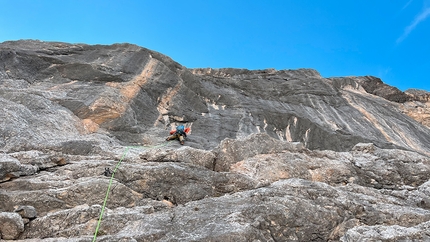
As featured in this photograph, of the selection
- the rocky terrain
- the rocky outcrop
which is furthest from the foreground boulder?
Result: the rocky outcrop

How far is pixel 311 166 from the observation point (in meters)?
13.8

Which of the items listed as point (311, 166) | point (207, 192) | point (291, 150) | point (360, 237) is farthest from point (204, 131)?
point (360, 237)

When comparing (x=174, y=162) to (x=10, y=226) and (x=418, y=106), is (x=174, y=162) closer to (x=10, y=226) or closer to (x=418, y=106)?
(x=10, y=226)

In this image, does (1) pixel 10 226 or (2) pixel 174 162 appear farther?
(2) pixel 174 162

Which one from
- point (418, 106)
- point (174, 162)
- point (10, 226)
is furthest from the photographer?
point (418, 106)

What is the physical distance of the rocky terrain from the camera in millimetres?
8586

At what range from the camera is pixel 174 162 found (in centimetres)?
1252

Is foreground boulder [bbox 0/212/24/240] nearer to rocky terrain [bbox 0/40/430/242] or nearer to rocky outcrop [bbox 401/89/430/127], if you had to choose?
rocky terrain [bbox 0/40/430/242]

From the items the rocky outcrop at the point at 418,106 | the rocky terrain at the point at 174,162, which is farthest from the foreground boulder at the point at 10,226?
the rocky outcrop at the point at 418,106

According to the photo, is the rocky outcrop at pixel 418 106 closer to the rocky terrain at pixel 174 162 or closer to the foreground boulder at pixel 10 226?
the rocky terrain at pixel 174 162

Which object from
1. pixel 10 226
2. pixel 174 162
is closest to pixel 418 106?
pixel 174 162

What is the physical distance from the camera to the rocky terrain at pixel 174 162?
28.2 feet

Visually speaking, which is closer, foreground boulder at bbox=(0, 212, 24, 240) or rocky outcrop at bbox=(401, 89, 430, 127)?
foreground boulder at bbox=(0, 212, 24, 240)

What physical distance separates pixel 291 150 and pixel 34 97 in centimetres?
1396
